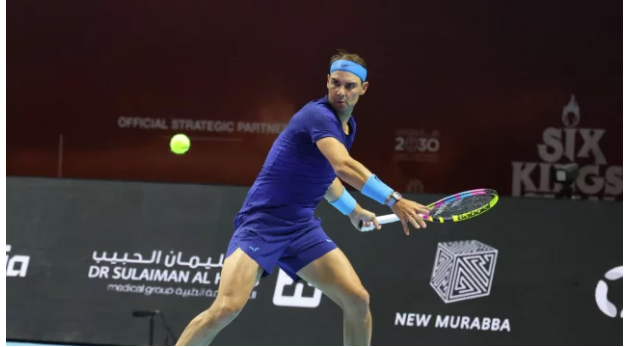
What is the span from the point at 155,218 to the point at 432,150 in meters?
3.70

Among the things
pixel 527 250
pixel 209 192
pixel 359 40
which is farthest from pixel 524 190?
pixel 209 192

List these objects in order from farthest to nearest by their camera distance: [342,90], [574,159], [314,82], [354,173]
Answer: [314,82], [574,159], [342,90], [354,173]

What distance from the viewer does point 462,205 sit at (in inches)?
187

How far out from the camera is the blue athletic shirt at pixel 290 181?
467cm

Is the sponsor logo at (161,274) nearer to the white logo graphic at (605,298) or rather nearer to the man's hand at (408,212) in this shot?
the white logo graphic at (605,298)

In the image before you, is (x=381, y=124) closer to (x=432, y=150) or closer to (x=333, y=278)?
(x=432, y=150)

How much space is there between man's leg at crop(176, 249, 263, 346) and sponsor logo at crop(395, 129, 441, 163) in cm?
512

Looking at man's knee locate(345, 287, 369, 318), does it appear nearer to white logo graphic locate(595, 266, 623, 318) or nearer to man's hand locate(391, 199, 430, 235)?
man's hand locate(391, 199, 430, 235)

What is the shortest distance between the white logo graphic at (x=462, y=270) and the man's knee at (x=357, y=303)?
178 cm

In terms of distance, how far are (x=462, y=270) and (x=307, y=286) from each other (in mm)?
1088

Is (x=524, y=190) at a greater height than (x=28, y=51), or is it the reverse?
(x=28, y=51)

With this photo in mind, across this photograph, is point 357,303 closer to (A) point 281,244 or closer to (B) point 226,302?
(A) point 281,244

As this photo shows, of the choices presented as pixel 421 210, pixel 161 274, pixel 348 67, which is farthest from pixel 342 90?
pixel 161 274

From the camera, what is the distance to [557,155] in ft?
30.7
